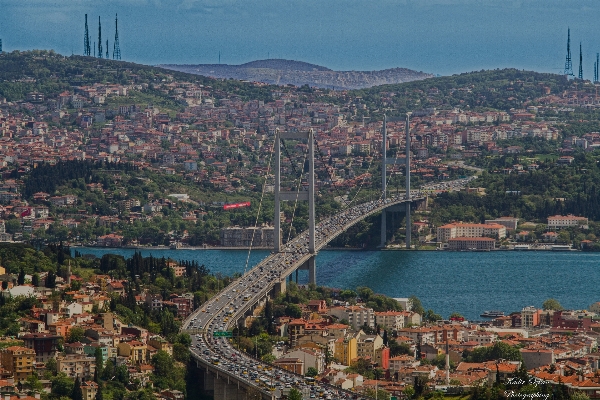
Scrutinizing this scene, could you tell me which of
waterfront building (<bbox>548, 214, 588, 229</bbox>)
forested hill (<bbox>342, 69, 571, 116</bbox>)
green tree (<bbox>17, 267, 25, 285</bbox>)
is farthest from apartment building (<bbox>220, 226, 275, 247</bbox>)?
forested hill (<bbox>342, 69, 571, 116</bbox>)

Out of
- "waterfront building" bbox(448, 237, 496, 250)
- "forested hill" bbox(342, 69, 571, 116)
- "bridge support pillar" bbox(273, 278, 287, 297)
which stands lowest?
"bridge support pillar" bbox(273, 278, 287, 297)

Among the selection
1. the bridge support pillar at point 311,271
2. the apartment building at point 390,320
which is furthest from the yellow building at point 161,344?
the bridge support pillar at point 311,271

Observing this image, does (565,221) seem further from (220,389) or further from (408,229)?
(220,389)

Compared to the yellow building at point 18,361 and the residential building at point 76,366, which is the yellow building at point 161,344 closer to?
the residential building at point 76,366

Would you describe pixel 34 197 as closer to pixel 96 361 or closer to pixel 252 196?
→ pixel 252 196

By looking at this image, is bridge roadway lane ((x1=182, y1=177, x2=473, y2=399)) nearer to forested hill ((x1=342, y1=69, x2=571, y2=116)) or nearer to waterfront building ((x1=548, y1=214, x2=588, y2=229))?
waterfront building ((x1=548, y1=214, x2=588, y2=229))

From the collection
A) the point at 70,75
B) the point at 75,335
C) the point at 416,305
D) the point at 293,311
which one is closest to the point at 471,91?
the point at 70,75
